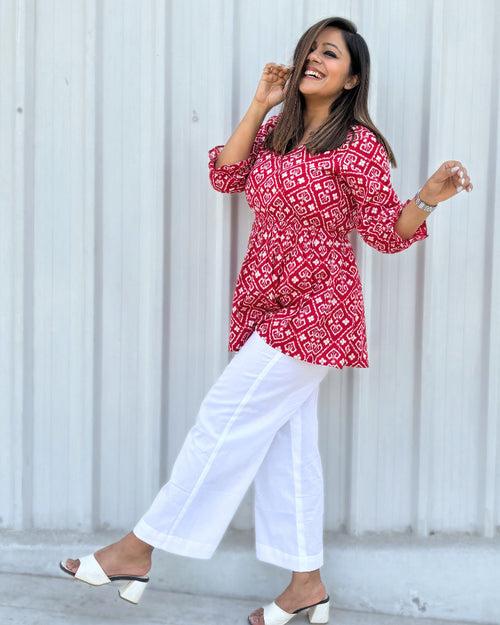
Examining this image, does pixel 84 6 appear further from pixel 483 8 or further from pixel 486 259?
pixel 486 259

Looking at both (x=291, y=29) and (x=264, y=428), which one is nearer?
(x=264, y=428)

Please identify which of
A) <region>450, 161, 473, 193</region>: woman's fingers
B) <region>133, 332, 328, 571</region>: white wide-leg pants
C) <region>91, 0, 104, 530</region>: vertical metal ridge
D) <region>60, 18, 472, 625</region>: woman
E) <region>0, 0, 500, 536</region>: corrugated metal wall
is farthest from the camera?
<region>91, 0, 104, 530</region>: vertical metal ridge

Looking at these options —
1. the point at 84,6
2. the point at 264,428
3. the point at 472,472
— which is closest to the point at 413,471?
the point at 472,472

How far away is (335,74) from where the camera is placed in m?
2.58

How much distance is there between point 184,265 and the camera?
3.05m

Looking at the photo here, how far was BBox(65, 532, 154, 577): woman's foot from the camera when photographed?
2.66m

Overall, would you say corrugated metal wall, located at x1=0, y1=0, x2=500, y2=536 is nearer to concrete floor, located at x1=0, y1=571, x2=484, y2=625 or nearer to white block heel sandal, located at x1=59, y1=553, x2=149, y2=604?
concrete floor, located at x1=0, y1=571, x2=484, y2=625

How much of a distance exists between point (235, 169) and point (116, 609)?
1.52 metres

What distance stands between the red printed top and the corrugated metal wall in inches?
13.5

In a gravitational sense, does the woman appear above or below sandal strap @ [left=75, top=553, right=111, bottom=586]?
above

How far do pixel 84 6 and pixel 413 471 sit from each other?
2027 millimetres

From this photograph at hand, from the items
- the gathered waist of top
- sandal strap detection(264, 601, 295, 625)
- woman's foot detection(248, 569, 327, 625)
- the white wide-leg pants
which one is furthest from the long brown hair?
sandal strap detection(264, 601, 295, 625)

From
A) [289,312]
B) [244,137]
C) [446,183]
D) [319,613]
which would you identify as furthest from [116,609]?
[446,183]

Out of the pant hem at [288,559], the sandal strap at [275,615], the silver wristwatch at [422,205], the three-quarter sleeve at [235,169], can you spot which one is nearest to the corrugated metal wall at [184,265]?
the three-quarter sleeve at [235,169]
